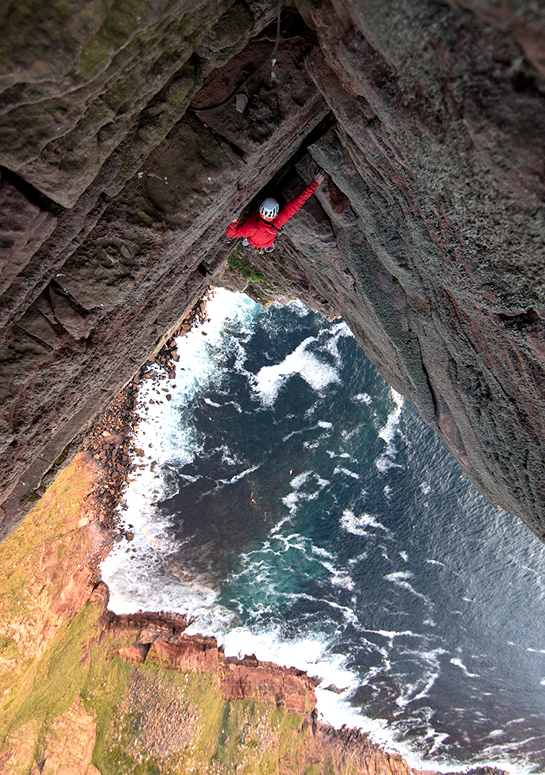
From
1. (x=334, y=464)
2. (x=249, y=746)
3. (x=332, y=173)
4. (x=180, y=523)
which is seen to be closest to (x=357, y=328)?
(x=332, y=173)

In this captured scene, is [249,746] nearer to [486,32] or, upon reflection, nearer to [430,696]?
[430,696]

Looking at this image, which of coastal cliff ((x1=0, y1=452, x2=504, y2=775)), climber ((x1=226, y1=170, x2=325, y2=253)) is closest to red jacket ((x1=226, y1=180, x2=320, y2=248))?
climber ((x1=226, y1=170, x2=325, y2=253))

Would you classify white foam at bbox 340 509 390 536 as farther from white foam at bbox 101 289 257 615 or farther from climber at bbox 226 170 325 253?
climber at bbox 226 170 325 253

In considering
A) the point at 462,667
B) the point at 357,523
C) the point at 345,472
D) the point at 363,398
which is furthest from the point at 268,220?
the point at 462,667

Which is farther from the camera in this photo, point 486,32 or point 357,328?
point 357,328

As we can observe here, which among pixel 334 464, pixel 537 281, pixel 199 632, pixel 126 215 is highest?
pixel 334 464

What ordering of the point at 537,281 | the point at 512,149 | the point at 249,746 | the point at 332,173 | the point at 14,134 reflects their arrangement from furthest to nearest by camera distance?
the point at 249,746, the point at 332,173, the point at 537,281, the point at 14,134, the point at 512,149

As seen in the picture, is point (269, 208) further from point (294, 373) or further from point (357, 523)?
point (357, 523)
